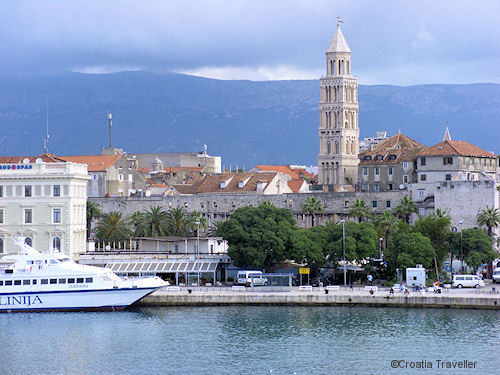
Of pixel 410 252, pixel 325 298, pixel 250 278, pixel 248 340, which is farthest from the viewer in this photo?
pixel 410 252

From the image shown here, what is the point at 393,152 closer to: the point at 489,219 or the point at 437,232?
the point at 489,219

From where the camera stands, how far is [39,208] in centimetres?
8844

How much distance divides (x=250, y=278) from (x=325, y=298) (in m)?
9.62

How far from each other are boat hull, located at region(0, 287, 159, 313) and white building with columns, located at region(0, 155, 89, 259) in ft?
41.0

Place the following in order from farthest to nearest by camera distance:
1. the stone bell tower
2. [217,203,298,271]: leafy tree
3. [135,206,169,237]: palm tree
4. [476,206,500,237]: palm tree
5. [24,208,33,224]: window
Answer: the stone bell tower → [135,206,169,237]: palm tree → [476,206,500,237]: palm tree → [24,208,33,224]: window → [217,203,298,271]: leafy tree

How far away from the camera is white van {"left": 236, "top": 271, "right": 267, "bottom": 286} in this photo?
82.2 metres

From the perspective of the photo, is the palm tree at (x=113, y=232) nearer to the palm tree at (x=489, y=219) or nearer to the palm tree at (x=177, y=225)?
the palm tree at (x=177, y=225)

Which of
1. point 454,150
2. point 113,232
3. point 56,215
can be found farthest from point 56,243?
point 454,150

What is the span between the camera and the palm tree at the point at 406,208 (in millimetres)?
104688

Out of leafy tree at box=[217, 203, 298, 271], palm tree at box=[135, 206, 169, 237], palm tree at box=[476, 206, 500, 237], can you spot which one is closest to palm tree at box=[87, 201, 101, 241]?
palm tree at box=[135, 206, 169, 237]

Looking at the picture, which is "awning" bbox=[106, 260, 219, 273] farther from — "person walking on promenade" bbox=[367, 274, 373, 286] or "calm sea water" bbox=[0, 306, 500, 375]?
"person walking on promenade" bbox=[367, 274, 373, 286]

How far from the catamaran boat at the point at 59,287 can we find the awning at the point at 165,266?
11044 mm

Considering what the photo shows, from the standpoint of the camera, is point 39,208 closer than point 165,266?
No

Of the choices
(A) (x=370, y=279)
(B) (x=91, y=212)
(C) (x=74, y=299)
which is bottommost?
(C) (x=74, y=299)
